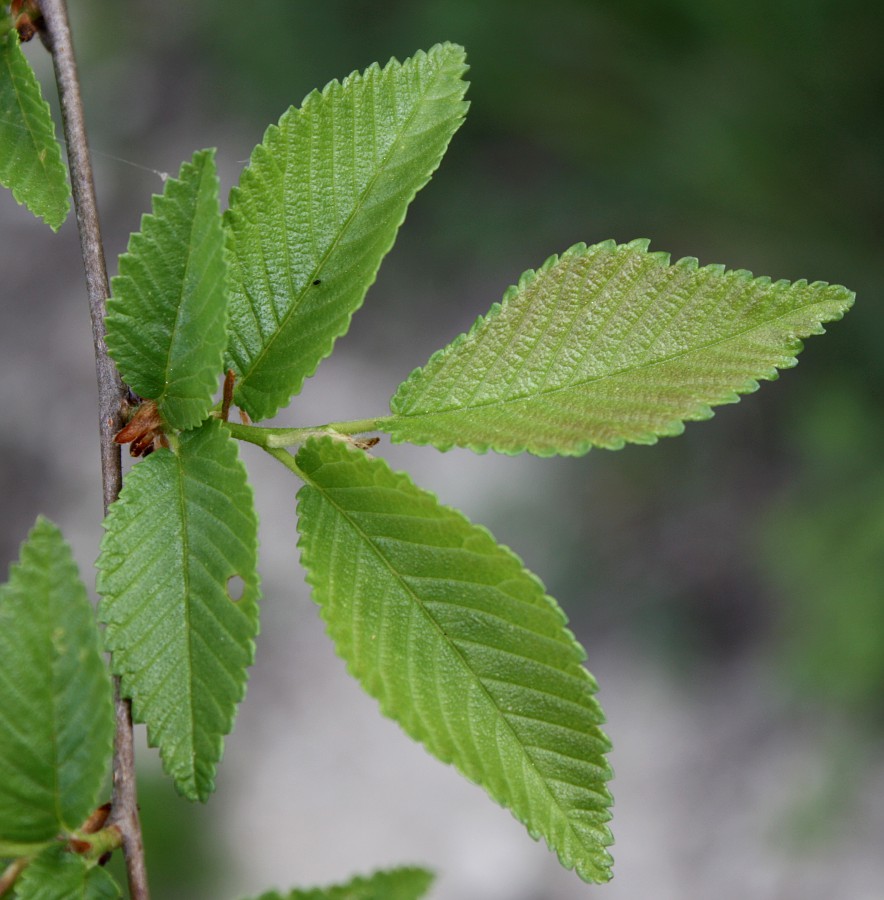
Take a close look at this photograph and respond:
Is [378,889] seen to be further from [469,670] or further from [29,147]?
[29,147]

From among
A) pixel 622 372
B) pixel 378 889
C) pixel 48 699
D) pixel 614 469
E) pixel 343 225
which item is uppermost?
pixel 614 469

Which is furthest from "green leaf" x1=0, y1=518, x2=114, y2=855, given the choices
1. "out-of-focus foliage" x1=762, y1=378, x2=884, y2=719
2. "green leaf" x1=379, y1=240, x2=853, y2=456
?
"out-of-focus foliage" x1=762, y1=378, x2=884, y2=719

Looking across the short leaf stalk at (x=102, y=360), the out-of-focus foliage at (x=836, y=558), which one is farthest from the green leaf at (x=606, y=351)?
the out-of-focus foliage at (x=836, y=558)

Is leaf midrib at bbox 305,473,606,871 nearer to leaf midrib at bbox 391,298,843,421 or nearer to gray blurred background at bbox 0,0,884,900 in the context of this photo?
leaf midrib at bbox 391,298,843,421

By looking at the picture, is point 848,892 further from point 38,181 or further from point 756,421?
point 38,181

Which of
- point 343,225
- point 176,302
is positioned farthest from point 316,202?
point 176,302

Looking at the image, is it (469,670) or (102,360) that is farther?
(102,360)

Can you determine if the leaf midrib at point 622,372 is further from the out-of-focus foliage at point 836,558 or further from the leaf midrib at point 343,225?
the out-of-focus foliage at point 836,558
